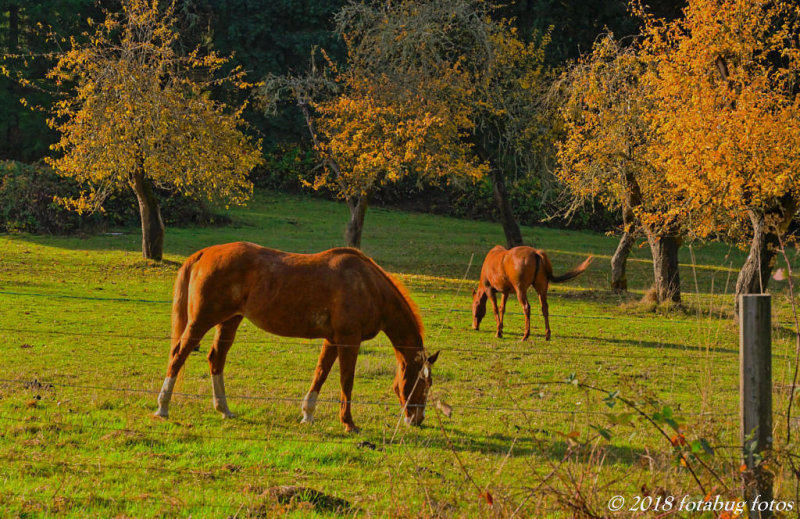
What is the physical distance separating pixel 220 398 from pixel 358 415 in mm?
1274

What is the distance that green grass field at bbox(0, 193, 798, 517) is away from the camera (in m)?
4.77

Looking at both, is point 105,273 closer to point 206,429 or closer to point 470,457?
point 206,429

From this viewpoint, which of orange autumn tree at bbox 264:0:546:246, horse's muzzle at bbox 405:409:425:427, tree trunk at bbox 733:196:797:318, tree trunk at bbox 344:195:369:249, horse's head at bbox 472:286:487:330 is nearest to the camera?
horse's muzzle at bbox 405:409:425:427

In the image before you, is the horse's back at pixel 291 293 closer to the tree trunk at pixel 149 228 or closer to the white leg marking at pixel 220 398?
the white leg marking at pixel 220 398

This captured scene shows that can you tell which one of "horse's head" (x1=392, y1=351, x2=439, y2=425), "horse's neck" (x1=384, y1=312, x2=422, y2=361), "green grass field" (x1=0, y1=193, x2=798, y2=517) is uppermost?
"horse's neck" (x1=384, y1=312, x2=422, y2=361)

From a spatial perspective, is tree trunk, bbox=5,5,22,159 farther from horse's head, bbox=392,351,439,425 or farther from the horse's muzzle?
the horse's muzzle

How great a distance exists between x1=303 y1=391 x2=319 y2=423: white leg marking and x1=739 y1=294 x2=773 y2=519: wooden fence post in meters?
3.98

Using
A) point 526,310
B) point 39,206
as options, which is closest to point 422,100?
point 526,310

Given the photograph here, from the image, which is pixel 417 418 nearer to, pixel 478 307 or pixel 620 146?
pixel 478 307

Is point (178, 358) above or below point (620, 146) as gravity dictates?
below

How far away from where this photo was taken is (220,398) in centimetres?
709

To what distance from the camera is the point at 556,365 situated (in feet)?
34.3

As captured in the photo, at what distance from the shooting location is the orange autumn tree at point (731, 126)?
488 inches

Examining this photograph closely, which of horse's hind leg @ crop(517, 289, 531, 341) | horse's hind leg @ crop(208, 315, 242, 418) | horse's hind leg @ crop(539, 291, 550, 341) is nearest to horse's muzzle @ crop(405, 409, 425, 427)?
horse's hind leg @ crop(208, 315, 242, 418)
